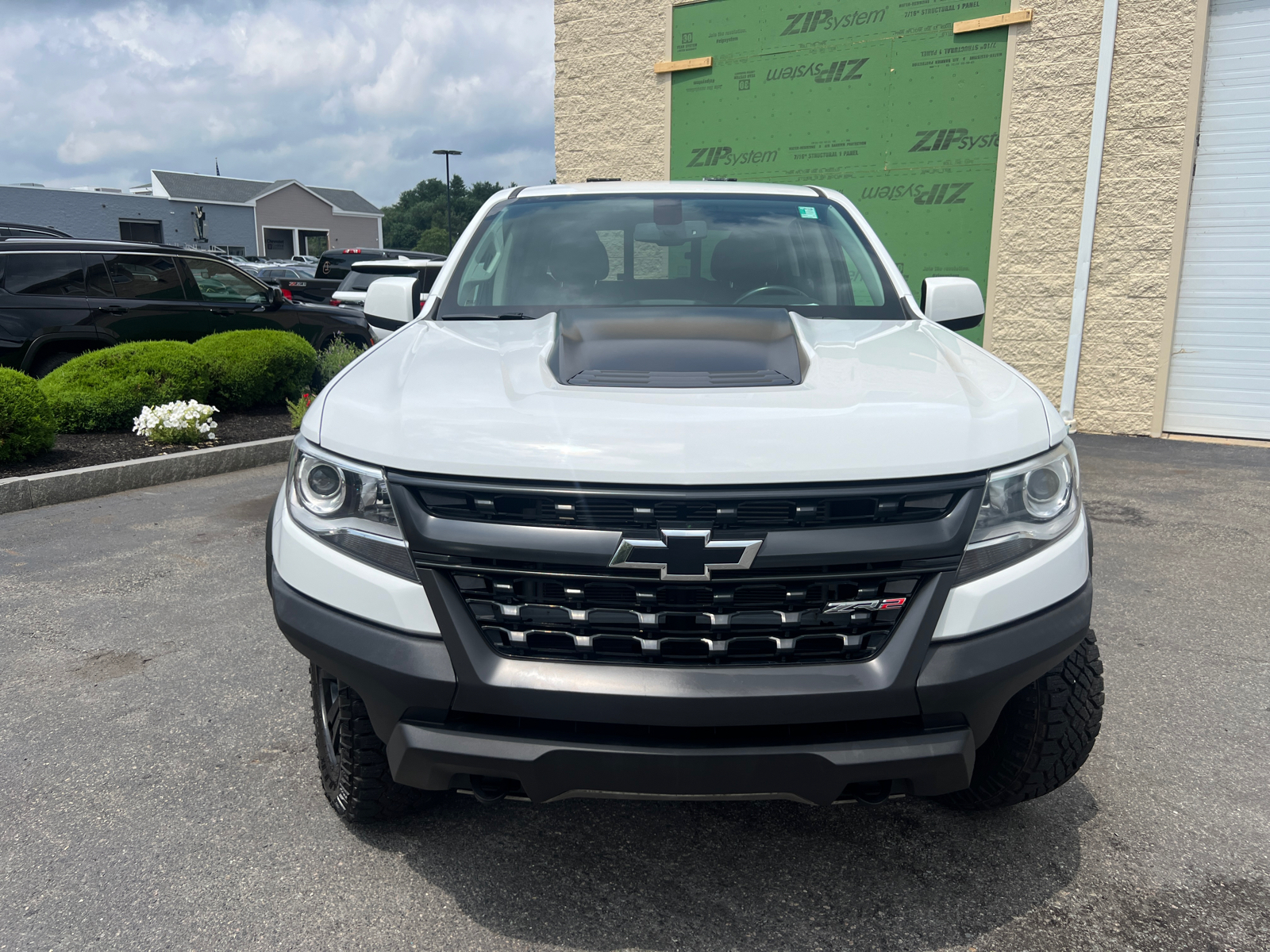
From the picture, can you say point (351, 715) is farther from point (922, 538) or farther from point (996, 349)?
point (996, 349)

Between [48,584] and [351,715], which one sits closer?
[351,715]

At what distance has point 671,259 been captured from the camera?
10.8 ft

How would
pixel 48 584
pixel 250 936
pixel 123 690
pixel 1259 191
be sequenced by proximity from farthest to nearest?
pixel 1259 191 → pixel 48 584 → pixel 123 690 → pixel 250 936

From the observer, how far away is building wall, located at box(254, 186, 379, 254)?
66.5m

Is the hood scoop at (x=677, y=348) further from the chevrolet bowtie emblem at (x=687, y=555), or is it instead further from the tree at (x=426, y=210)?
the tree at (x=426, y=210)

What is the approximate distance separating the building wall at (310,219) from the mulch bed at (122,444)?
2502 inches

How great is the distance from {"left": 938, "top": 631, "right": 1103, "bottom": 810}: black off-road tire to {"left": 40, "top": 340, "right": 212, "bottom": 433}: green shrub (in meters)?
7.65

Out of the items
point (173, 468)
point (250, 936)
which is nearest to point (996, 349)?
point (173, 468)

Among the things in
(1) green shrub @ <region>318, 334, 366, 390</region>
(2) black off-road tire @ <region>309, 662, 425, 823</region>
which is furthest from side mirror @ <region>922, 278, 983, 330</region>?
(1) green shrub @ <region>318, 334, 366, 390</region>

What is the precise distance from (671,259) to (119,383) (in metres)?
6.41

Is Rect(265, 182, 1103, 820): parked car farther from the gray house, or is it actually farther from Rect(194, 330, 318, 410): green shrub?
the gray house

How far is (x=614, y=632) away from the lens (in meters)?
1.83

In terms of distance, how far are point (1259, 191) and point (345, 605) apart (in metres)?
9.76

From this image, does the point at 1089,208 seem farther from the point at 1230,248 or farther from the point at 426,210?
the point at 426,210
